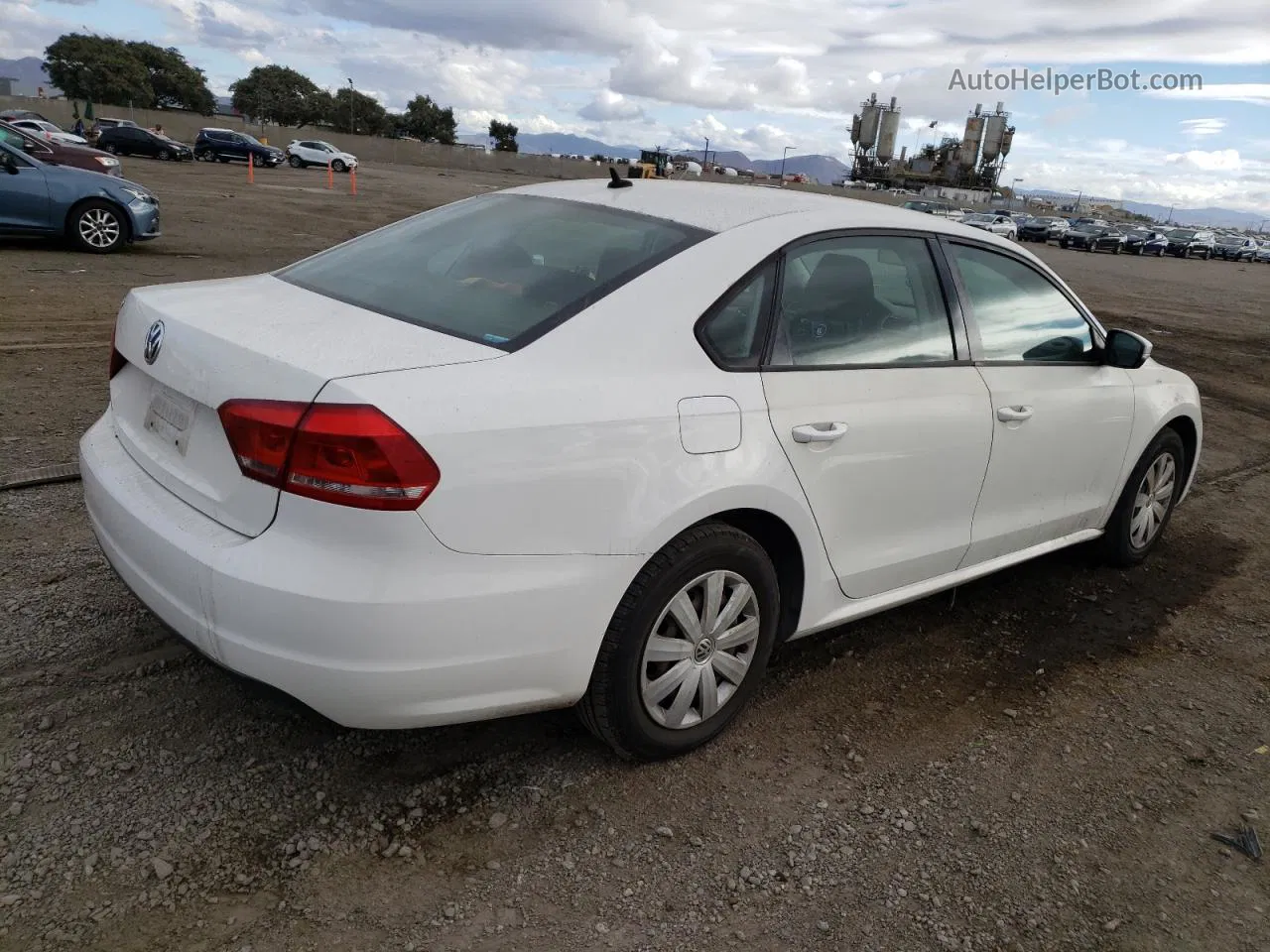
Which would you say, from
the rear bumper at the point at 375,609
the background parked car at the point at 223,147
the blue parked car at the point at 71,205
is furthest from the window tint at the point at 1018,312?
the background parked car at the point at 223,147

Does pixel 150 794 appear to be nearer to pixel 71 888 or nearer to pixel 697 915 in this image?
pixel 71 888

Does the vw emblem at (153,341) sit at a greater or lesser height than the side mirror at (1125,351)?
lesser

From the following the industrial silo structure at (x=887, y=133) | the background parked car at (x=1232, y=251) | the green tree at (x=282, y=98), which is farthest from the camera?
the industrial silo structure at (x=887, y=133)

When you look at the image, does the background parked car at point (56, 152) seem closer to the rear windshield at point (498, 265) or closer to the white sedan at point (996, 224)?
the rear windshield at point (498, 265)

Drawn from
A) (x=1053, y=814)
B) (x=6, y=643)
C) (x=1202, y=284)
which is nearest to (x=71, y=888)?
(x=6, y=643)

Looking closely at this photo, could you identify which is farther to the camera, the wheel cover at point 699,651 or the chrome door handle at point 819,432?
the chrome door handle at point 819,432

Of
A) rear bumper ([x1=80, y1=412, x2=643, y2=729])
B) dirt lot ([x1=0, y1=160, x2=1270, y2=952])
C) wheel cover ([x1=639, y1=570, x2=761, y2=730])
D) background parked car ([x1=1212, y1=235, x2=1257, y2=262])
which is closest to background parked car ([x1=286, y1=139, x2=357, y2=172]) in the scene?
dirt lot ([x1=0, y1=160, x2=1270, y2=952])

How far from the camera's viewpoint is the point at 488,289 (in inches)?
112

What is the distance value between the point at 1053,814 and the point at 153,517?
8.82 ft

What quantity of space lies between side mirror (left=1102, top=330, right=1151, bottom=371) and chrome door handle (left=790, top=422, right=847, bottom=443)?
183 cm

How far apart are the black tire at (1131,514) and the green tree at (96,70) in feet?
316

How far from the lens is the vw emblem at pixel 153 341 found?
2.67m

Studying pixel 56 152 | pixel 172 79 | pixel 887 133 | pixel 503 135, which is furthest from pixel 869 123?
pixel 56 152

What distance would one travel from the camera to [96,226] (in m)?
11.8
